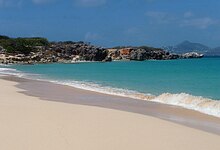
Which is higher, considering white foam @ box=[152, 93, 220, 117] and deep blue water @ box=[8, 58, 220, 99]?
white foam @ box=[152, 93, 220, 117]

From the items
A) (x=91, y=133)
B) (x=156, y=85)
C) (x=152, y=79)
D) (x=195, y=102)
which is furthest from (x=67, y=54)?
(x=91, y=133)

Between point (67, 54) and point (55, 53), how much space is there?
633 cm

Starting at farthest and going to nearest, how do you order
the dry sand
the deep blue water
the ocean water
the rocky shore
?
the rocky shore
the deep blue water
the ocean water
the dry sand

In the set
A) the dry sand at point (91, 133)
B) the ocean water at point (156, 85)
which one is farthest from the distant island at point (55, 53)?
the dry sand at point (91, 133)

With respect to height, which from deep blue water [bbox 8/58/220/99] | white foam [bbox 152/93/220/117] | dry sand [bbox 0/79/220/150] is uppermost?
dry sand [bbox 0/79/220/150]

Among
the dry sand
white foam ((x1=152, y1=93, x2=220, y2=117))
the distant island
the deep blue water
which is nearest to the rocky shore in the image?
the distant island

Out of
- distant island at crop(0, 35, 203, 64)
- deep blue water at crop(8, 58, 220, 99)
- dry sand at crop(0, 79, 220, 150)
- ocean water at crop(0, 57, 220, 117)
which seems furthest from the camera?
distant island at crop(0, 35, 203, 64)

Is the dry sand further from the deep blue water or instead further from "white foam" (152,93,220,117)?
the deep blue water

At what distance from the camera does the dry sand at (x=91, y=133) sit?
8.02 meters

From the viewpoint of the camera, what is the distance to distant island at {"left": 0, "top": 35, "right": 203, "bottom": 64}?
104750 mm

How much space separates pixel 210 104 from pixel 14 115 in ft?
31.2

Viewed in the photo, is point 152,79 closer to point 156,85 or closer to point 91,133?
point 156,85

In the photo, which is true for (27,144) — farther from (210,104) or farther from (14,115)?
(210,104)

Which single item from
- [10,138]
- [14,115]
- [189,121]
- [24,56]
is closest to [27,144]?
[10,138]
